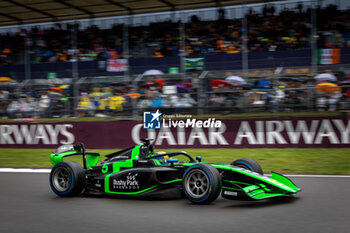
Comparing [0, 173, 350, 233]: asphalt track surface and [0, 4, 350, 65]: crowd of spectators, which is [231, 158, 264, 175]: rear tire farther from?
[0, 4, 350, 65]: crowd of spectators

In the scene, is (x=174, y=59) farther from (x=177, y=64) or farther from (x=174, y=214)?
(x=174, y=214)

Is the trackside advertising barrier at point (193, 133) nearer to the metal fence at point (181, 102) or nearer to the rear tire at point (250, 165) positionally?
the metal fence at point (181, 102)

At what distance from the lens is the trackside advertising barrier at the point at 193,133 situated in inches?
424

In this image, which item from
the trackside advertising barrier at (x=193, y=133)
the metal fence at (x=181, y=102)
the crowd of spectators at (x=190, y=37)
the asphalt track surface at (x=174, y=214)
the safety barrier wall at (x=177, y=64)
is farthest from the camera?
the crowd of spectators at (x=190, y=37)

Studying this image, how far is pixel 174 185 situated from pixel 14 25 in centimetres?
A: 2253

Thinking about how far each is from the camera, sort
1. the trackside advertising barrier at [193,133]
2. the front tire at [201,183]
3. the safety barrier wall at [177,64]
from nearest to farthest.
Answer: the front tire at [201,183], the trackside advertising barrier at [193,133], the safety barrier wall at [177,64]

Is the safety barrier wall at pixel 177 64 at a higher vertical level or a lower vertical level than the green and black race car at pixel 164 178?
higher

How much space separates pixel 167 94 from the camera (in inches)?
496

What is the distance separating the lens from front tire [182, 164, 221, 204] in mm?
5191

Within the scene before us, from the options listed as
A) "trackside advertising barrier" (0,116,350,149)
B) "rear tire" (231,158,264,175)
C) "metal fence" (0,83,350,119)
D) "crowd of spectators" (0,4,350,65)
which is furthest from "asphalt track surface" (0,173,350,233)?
"crowd of spectators" (0,4,350,65)

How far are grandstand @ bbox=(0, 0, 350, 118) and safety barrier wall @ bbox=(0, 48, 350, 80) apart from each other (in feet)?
0.15

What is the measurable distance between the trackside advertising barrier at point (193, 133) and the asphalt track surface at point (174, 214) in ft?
14.2

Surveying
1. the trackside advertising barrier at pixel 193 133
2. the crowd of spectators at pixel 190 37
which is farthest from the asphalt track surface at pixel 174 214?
the crowd of spectators at pixel 190 37

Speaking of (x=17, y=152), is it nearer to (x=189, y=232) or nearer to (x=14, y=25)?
(x=189, y=232)
